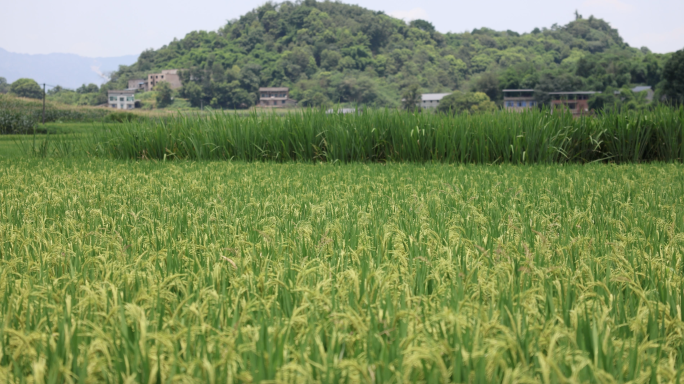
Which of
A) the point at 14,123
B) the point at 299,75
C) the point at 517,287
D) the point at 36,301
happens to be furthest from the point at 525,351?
the point at 299,75

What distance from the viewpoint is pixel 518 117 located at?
27.7ft

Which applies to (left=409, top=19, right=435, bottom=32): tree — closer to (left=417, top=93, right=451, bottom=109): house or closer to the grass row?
(left=417, top=93, right=451, bottom=109): house

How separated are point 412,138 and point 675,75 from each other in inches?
2706

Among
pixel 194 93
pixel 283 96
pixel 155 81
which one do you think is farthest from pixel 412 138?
pixel 155 81

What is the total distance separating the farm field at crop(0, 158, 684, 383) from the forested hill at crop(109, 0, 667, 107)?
111m

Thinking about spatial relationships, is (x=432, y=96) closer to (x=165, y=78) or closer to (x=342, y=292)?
(x=165, y=78)

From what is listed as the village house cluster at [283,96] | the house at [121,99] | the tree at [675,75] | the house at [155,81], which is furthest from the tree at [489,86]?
the house at [121,99]

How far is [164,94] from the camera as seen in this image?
132250 millimetres

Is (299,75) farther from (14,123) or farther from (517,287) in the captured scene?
(517,287)

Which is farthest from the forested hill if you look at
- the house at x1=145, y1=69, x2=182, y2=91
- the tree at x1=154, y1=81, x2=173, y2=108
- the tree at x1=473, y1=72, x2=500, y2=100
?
the tree at x1=154, y1=81, x2=173, y2=108

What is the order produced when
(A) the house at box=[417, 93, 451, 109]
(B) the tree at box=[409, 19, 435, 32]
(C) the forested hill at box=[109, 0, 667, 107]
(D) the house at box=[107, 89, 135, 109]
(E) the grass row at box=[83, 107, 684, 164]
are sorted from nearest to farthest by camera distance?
(E) the grass row at box=[83, 107, 684, 164]
(C) the forested hill at box=[109, 0, 667, 107]
(A) the house at box=[417, 93, 451, 109]
(D) the house at box=[107, 89, 135, 109]
(B) the tree at box=[409, 19, 435, 32]

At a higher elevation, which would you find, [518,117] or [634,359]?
Result: [518,117]

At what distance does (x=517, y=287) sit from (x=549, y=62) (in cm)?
15470

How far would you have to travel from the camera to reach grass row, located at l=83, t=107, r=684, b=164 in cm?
801
